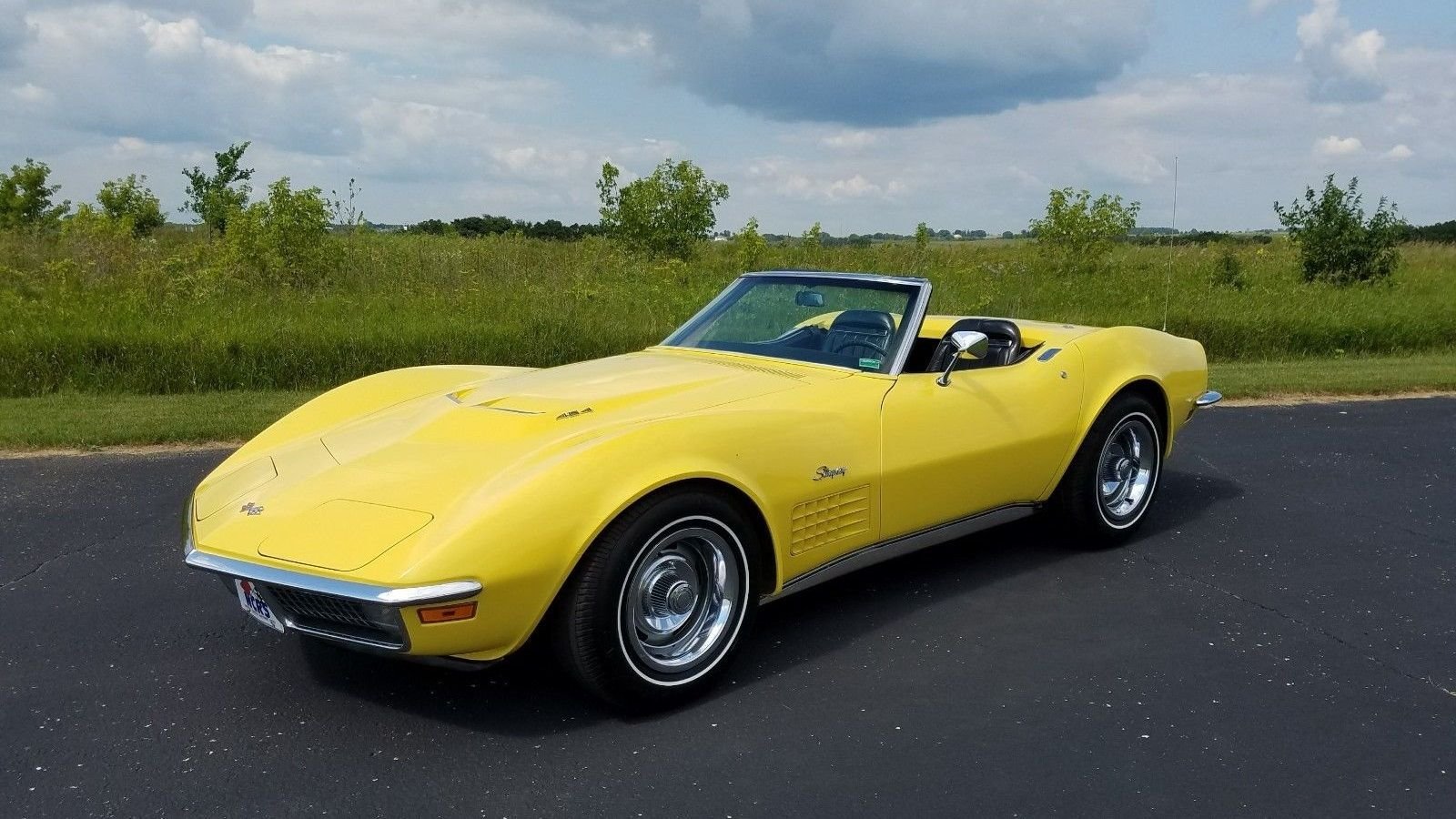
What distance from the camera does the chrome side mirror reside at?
442 cm

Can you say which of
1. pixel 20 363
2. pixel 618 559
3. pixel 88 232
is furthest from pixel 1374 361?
pixel 88 232

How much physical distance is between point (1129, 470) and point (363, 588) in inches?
156

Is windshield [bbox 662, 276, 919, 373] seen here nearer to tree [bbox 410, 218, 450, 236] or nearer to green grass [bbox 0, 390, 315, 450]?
green grass [bbox 0, 390, 315, 450]

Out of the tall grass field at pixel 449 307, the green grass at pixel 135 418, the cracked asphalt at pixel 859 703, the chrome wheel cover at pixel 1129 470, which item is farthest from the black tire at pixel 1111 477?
the tall grass field at pixel 449 307

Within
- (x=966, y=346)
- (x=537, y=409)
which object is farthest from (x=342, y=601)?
(x=966, y=346)

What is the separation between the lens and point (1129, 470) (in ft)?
18.2

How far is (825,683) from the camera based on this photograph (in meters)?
3.77

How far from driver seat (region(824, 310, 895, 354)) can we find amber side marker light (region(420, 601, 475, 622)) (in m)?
2.15

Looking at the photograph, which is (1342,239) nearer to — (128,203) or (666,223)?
(666,223)

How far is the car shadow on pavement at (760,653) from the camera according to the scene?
3521mm

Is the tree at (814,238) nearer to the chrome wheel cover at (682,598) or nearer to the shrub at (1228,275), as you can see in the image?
the shrub at (1228,275)

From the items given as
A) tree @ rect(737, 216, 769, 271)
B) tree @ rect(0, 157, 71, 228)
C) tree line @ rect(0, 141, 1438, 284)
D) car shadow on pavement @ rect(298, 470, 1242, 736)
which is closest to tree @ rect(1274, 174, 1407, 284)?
tree line @ rect(0, 141, 1438, 284)

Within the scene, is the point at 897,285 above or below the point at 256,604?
above

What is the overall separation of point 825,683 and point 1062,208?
23.8m
